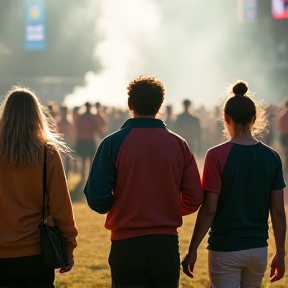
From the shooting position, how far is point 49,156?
3.76 metres

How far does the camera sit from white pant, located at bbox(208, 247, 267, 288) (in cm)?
387

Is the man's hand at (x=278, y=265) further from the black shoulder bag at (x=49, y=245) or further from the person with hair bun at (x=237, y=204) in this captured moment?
the black shoulder bag at (x=49, y=245)

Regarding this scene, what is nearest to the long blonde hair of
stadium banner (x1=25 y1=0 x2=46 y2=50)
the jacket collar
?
the jacket collar

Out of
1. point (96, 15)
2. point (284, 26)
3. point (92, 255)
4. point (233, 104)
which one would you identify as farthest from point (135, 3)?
point (233, 104)

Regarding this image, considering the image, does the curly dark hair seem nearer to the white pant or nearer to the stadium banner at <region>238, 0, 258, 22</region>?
the white pant

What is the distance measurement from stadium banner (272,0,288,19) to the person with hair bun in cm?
4161

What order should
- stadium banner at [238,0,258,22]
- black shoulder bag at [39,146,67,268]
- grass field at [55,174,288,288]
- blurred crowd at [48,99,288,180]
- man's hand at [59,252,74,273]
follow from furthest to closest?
stadium banner at [238,0,258,22]
blurred crowd at [48,99,288,180]
grass field at [55,174,288,288]
man's hand at [59,252,74,273]
black shoulder bag at [39,146,67,268]

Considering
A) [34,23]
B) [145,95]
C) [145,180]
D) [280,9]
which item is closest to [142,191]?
[145,180]

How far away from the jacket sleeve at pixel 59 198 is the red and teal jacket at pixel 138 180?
133 millimetres

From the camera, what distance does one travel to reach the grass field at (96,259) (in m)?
6.43

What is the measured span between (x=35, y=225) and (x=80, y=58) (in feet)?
182

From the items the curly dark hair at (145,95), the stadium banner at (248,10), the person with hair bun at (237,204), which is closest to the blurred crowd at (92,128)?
the person with hair bun at (237,204)

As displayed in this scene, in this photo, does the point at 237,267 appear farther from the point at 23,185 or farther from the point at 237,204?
the point at 23,185

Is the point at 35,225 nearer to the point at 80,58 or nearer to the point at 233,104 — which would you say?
the point at 233,104
